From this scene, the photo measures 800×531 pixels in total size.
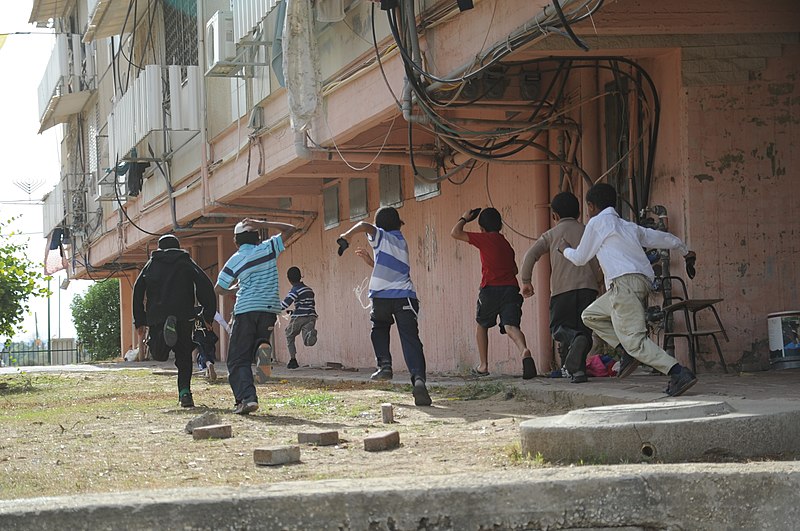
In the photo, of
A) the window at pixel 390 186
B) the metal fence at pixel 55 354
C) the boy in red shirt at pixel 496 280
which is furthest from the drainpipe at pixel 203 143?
the metal fence at pixel 55 354

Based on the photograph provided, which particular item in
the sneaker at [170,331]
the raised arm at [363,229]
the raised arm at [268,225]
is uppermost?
the raised arm at [268,225]

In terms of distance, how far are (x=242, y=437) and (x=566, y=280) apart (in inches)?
146

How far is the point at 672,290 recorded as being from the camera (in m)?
10.6

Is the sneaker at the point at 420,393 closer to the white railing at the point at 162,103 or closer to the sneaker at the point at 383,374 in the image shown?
the sneaker at the point at 383,374

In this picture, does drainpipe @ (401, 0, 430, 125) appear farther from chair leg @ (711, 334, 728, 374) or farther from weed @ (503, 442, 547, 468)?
weed @ (503, 442, 547, 468)

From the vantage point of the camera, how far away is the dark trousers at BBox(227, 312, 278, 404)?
32.6 feet

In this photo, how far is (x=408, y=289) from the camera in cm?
1036

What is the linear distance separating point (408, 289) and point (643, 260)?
2.73 m

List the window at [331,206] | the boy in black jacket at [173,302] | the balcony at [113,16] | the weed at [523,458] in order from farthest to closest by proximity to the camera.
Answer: the balcony at [113,16], the window at [331,206], the boy in black jacket at [173,302], the weed at [523,458]

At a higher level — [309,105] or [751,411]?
[309,105]

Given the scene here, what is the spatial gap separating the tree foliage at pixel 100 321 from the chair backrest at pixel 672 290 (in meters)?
35.7

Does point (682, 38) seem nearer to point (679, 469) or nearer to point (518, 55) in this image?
point (518, 55)

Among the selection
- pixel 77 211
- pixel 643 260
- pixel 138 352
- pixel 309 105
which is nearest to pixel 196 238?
pixel 138 352

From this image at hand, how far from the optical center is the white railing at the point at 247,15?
15.1 meters
